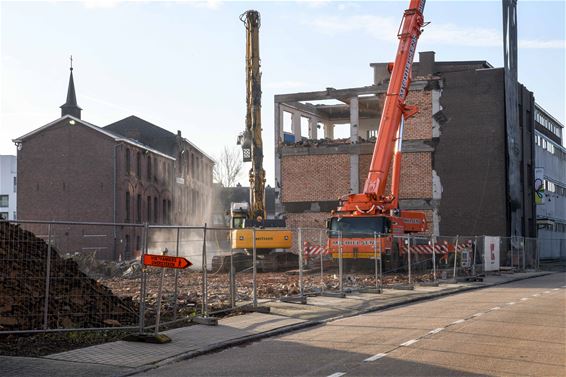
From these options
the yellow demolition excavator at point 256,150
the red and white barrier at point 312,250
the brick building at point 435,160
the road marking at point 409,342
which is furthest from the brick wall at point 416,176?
the road marking at point 409,342

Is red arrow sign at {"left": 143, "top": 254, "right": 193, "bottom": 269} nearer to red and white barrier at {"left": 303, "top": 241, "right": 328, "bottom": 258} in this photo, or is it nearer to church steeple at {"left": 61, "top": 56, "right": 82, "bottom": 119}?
red and white barrier at {"left": 303, "top": 241, "right": 328, "bottom": 258}

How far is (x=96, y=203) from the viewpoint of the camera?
6297cm

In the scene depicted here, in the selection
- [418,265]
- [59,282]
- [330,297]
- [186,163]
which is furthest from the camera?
[186,163]

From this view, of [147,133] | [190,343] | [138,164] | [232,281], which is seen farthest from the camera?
[147,133]

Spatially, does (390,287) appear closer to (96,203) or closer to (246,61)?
(246,61)

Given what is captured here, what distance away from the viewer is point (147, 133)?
257ft

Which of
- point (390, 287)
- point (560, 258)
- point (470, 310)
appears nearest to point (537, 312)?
point (470, 310)

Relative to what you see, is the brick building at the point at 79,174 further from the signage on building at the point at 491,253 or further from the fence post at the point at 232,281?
the fence post at the point at 232,281

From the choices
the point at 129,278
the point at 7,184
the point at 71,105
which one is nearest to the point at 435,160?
the point at 129,278

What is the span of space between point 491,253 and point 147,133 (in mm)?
48945

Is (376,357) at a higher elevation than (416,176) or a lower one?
lower

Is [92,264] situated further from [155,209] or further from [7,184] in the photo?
[7,184]

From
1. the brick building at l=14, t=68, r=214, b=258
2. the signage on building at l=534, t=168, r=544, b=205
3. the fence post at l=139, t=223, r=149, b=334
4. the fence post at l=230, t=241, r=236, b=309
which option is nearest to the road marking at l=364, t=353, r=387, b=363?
the fence post at l=139, t=223, r=149, b=334

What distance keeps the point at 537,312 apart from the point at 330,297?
580 centimetres
